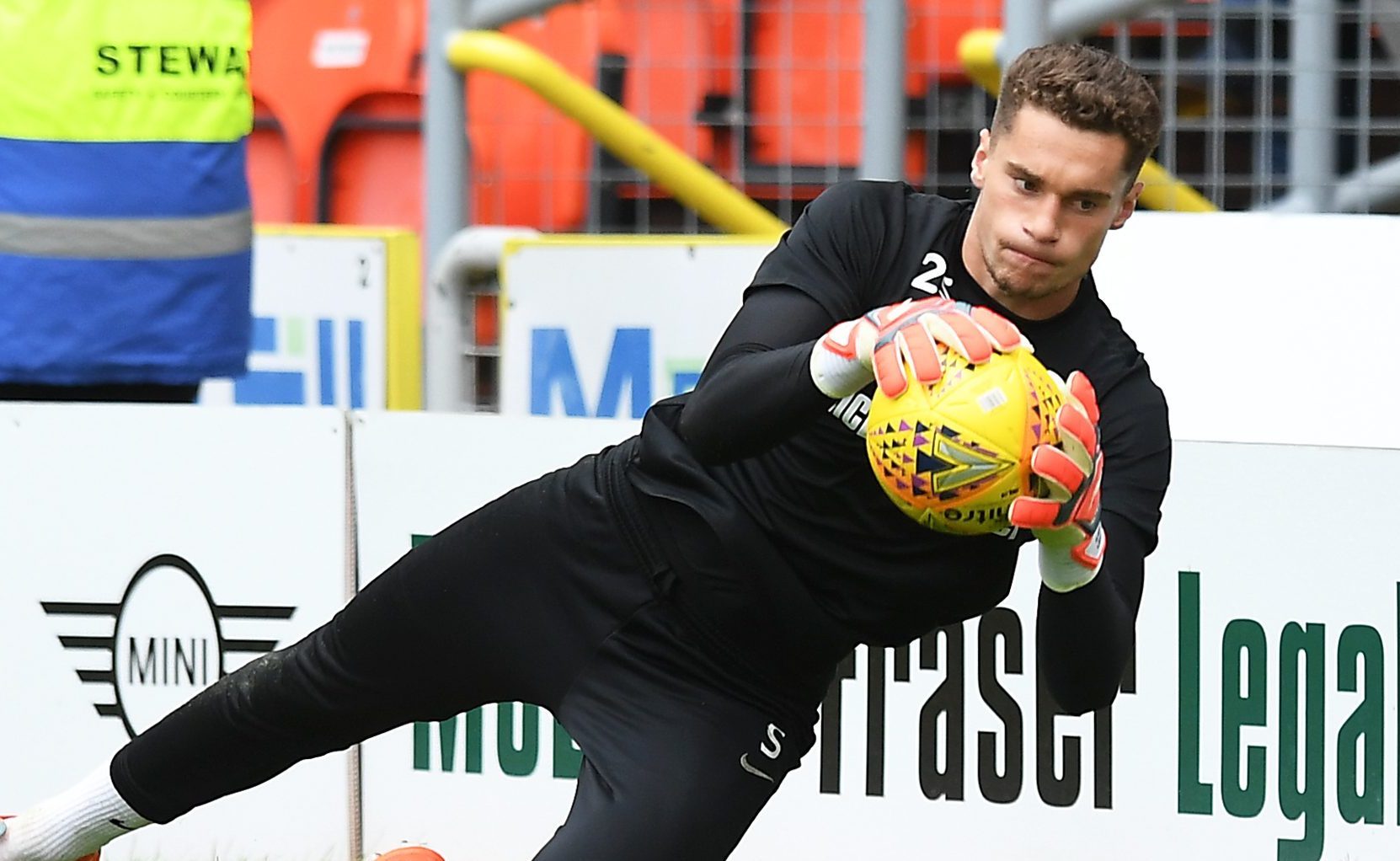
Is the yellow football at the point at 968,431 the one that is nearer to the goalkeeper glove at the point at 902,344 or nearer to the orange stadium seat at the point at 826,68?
the goalkeeper glove at the point at 902,344

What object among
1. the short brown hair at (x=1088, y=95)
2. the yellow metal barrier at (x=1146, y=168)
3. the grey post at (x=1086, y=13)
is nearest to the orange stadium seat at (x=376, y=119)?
the yellow metal barrier at (x=1146, y=168)

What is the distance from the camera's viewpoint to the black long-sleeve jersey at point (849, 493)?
3.42 m

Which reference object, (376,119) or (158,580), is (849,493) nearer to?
(158,580)

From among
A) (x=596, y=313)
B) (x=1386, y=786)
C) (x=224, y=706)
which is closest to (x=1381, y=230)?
(x=1386, y=786)

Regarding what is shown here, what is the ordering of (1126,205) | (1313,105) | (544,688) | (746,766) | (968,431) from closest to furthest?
1. (968,431)
2. (1126,205)
3. (746,766)
4. (544,688)
5. (1313,105)

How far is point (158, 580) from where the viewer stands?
5309 mm

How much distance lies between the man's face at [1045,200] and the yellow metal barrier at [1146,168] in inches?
119

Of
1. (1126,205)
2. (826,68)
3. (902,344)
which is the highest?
(826,68)

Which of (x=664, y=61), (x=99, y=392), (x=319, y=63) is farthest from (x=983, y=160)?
(x=319, y=63)

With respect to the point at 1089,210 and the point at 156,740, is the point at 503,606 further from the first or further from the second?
the point at 1089,210

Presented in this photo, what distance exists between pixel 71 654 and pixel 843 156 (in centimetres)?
357

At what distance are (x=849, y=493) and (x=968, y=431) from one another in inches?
22.5

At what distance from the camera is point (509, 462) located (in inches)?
205

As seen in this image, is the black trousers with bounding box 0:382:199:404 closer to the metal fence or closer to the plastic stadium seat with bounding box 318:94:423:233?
the metal fence
